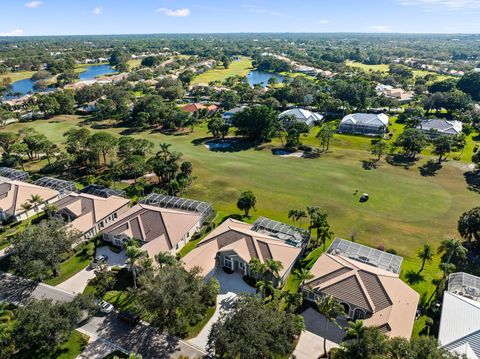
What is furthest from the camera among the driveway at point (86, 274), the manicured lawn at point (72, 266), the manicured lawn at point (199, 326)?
the manicured lawn at point (72, 266)

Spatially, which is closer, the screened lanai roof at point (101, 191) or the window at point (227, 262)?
the window at point (227, 262)

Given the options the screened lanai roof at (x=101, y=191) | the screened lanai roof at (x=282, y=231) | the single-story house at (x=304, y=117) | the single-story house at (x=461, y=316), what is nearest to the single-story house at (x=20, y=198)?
the screened lanai roof at (x=101, y=191)

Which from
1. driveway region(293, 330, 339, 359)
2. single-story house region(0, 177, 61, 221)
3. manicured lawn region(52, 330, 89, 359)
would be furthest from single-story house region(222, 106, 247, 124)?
manicured lawn region(52, 330, 89, 359)

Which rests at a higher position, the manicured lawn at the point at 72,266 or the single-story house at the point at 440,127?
the single-story house at the point at 440,127

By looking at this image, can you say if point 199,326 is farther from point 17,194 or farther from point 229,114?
point 229,114

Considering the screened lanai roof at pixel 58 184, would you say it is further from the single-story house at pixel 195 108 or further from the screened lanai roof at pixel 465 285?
the screened lanai roof at pixel 465 285

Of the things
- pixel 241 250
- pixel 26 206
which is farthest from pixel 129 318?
pixel 26 206
